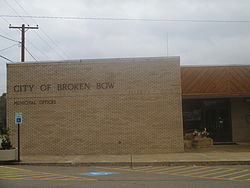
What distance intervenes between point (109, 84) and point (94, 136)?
314 cm

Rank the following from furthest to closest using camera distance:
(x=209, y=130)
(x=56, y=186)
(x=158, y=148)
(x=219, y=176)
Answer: (x=209, y=130)
(x=158, y=148)
(x=219, y=176)
(x=56, y=186)

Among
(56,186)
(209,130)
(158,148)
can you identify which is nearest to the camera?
(56,186)

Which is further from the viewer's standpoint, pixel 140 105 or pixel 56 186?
pixel 140 105

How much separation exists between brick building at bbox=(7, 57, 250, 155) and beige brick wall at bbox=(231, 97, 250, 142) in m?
5.97

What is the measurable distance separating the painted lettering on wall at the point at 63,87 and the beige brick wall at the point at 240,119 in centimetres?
968

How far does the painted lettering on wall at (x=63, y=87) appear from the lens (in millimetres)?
18375

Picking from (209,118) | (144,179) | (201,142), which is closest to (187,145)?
(201,142)

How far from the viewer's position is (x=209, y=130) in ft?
73.9

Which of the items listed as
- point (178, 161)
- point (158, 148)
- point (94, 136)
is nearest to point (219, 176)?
point (178, 161)

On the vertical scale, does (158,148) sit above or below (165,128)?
below

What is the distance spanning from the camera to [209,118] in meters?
22.6

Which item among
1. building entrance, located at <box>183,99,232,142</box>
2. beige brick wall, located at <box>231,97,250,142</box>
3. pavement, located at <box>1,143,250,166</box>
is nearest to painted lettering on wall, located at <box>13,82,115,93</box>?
pavement, located at <box>1,143,250,166</box>

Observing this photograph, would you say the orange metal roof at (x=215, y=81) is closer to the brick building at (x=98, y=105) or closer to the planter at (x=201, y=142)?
the brick building at (x=98, y=105)

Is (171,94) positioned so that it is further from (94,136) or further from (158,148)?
(94,136)
